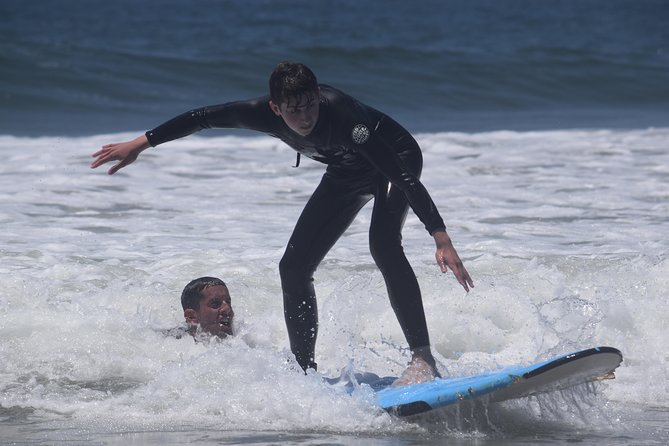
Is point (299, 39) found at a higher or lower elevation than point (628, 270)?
higher

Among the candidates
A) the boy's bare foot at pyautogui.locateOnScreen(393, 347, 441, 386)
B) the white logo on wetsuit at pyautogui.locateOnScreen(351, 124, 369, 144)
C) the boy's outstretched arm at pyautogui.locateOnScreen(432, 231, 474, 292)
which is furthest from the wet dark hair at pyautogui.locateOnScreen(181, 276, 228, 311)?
the boy's outstretched arm at pyautogui.locateOnScreen(432, 231, 474, 292)

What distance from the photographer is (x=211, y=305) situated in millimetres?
5574

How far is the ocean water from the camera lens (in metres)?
4.29

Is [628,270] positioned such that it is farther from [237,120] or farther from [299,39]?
[299,39]

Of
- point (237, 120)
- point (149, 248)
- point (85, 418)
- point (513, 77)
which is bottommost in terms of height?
point (85, 418)

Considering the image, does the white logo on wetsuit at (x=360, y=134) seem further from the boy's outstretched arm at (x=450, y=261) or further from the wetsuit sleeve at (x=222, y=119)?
the boy's outstretched arm at (x=450, y=261)

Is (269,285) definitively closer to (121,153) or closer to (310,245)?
(310,245)

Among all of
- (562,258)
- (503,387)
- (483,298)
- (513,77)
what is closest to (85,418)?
(503,387)

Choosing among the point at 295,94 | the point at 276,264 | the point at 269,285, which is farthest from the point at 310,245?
the point at 276,264

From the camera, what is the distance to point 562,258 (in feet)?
24.5

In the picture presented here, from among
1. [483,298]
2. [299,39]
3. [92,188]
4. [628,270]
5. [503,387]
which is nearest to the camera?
[503,387]

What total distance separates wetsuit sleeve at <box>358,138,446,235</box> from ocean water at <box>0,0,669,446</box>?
2.62 ft

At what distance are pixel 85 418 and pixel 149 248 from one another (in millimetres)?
3567

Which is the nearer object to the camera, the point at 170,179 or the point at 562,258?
the point at 562,258
